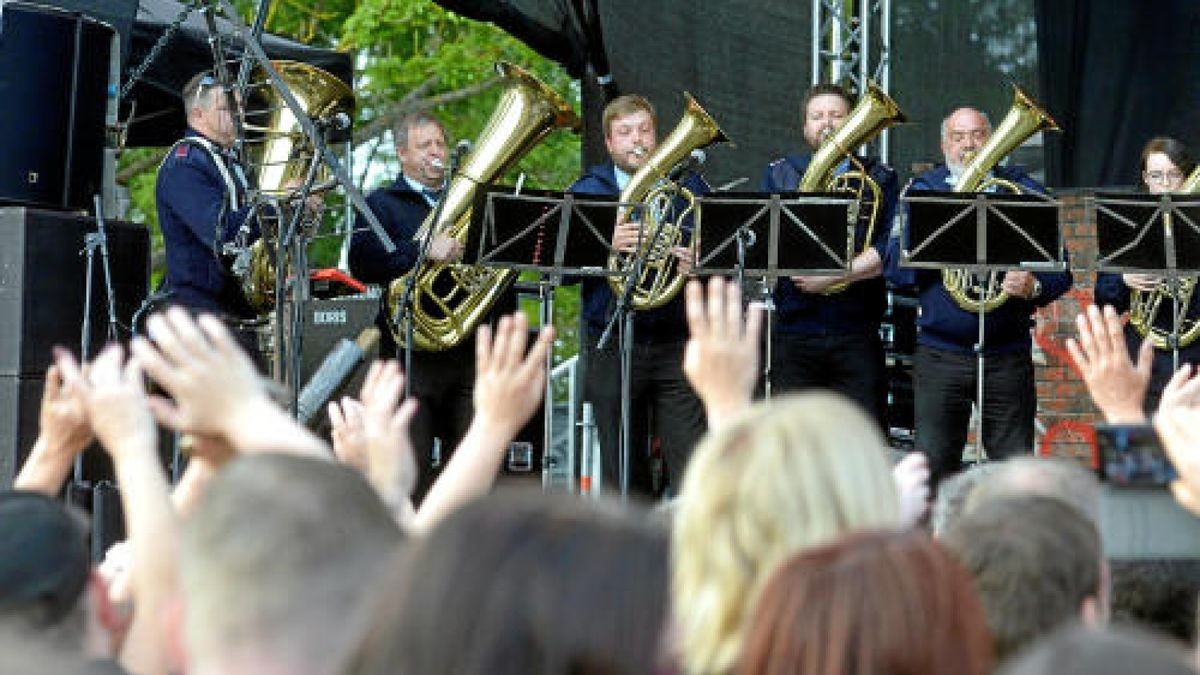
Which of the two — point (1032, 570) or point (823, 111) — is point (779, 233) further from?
point (1032, 570)

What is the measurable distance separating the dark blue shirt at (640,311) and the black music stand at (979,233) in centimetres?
114

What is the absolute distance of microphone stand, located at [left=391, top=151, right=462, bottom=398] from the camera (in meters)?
8.37

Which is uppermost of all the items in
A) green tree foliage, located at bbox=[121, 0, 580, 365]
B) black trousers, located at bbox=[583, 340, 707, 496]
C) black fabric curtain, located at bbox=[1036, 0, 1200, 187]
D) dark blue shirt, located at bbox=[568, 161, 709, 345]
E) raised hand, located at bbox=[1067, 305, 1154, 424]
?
green tree foliage, located at bbox=[121, 0, 580, 365]

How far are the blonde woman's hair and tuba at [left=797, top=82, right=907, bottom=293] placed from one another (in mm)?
6326

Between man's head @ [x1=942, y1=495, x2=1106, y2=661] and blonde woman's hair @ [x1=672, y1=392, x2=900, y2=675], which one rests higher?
blonde woman's hair @ [x1=672, y1=392, x2=900, y2=675]

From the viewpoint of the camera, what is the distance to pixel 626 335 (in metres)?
8.59

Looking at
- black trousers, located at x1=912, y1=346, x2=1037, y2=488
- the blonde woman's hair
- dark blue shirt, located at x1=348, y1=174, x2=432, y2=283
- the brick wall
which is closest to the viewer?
the blonde woman's hair

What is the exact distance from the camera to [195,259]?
8.38 m

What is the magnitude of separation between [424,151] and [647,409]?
1493 millimetres

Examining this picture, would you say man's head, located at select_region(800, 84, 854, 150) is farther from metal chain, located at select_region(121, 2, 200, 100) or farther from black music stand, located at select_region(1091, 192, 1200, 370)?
metal chain, located at select_region(121, 2, 200, 100)

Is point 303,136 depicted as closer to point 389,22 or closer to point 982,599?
point 982,599

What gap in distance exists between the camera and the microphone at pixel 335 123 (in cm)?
790

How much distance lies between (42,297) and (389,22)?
34.9ft

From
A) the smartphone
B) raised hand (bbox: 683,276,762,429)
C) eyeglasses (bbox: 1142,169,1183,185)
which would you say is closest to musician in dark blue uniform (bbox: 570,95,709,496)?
eyeglasses (bbox: 1142,169,1183,185)
